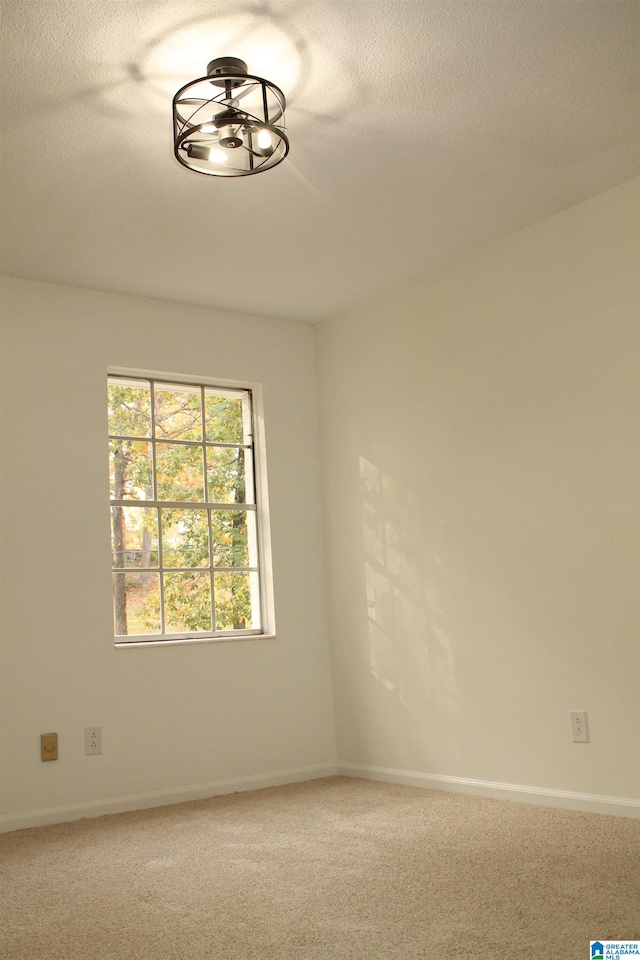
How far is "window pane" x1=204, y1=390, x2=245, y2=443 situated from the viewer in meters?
4.86

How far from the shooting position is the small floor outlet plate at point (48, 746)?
155 inches

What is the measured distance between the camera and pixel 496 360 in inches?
161

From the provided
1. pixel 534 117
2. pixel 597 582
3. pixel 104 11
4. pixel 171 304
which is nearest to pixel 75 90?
pixel 104 11

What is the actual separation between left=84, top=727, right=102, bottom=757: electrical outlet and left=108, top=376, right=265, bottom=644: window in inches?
17.5

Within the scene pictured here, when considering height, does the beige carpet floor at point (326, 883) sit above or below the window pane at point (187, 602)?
below

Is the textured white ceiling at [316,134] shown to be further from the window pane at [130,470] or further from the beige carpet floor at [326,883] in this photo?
the beige carpet floor at [326,883]

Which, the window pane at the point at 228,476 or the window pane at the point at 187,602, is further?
the window pane at the point at 228,476

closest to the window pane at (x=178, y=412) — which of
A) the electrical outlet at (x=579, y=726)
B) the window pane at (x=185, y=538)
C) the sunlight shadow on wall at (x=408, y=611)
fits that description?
the window pane at (x=185, y=538)

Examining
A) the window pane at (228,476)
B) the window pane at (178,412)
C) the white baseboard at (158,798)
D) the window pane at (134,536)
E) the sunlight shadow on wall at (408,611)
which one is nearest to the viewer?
the white baseboard at (158,798)

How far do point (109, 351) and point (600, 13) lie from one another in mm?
2732

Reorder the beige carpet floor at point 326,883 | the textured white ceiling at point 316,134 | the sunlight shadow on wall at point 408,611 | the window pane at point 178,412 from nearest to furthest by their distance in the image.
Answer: the beige carpet floor at point 326,883, the textured white ceiling at point 316,134, the sunlight shadow on wall at point 408,611, the window pane at point 178,412

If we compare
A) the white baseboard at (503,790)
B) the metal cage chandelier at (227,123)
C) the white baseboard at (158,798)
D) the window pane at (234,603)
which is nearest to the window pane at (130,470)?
the window pane at (234,603)

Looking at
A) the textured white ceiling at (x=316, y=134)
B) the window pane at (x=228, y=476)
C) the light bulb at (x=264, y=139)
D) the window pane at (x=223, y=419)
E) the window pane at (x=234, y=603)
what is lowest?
the window pane at (x=234, y=603)

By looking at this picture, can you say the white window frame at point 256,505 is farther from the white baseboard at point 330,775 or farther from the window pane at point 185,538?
the white baseboard at point 330,775
